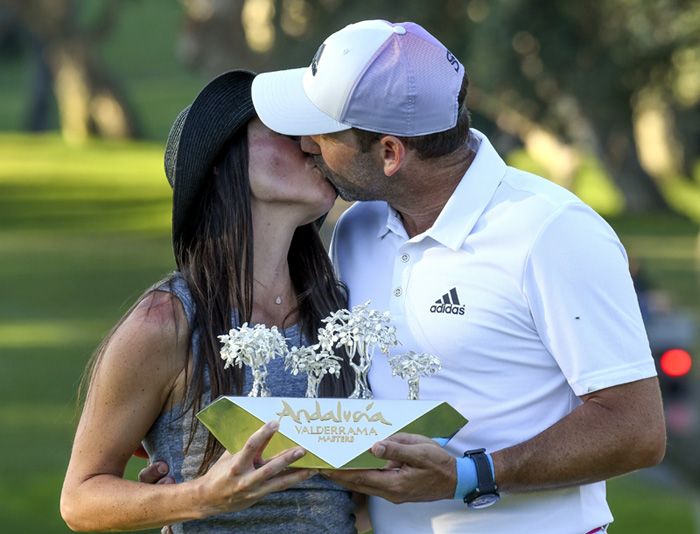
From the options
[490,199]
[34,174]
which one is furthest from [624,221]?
[490,199]

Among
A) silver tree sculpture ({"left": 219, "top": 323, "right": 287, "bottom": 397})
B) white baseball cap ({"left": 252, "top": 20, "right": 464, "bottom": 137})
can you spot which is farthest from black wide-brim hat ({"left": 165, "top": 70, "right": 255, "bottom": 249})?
silver tree sculpture ({"left": 219, "top": 323, "right": 287, "bottom": 397})

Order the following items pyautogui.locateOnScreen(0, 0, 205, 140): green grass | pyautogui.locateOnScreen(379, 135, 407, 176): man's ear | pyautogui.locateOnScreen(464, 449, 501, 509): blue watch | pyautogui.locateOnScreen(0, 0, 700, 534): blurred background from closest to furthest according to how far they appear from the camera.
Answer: pyautogui.locateOnScreen(464, 449, 501, 509): blue watch, pyautogui.locateOnScreen(379, 135, 407, 176): man's ear, pyautogui.locateOnScreen(0, 0, 700, 534): blurred background, pyautogui.locateOnScreen(0, 0, 205, 140): green grass

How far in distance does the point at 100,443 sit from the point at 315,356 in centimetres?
60

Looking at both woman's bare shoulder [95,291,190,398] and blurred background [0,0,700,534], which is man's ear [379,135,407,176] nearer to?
woman's bare shoulder [95,291,190,398]

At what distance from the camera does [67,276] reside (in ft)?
83.6

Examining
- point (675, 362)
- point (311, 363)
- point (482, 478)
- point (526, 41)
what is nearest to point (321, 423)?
point (311, 363)

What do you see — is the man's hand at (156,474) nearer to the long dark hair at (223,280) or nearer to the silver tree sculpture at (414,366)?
the long dark hair at (223,280)

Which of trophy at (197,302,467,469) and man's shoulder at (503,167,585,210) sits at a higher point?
man's shoulder at (503,167,585,210)

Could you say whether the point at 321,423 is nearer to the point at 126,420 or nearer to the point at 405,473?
the point at 405,473

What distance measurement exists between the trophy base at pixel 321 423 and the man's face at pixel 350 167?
0.70 metres

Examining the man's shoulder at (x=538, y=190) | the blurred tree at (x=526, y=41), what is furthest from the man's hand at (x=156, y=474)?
the blurred tree at (x=526, y=41)

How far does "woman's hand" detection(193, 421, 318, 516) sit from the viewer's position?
313cm

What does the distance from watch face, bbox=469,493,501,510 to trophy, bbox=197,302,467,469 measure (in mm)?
212

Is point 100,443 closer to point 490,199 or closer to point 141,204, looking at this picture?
point 490,199
